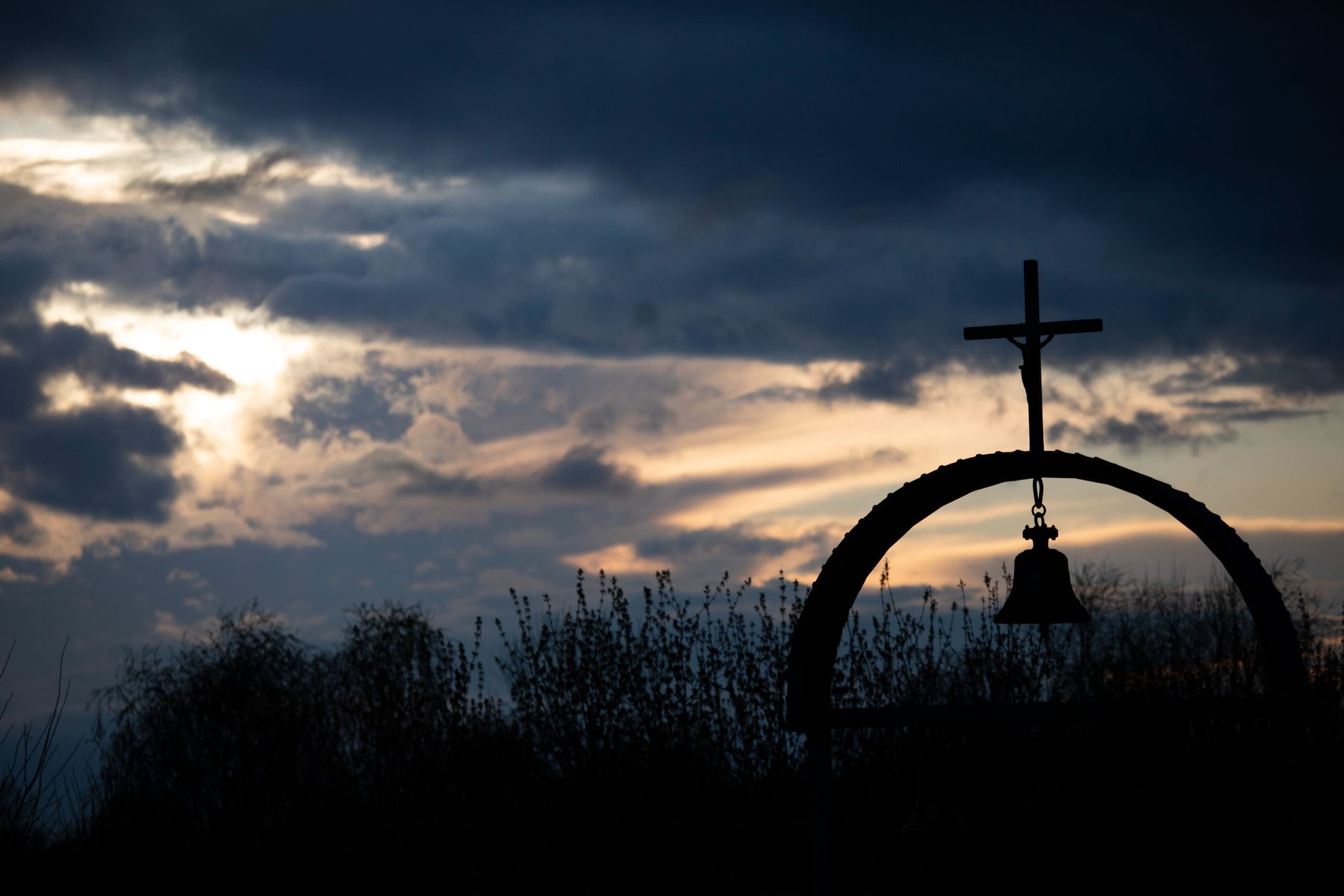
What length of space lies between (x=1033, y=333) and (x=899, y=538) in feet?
3.84

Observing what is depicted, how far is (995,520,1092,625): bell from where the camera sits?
17.6ft

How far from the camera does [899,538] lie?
17.2 ft

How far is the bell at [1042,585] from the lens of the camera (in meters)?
5.37

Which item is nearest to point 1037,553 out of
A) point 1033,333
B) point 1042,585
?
point 1042,585

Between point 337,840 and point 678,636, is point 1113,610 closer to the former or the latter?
point 678,636

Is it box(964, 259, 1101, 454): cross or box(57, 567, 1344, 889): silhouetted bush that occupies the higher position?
box(964, 259, 1101, 454): cross

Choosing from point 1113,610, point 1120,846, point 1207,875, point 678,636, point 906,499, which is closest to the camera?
point 906,499

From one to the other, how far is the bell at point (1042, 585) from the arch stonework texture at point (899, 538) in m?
0.35

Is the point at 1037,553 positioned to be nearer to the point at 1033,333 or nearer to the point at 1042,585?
the point at 1042,585

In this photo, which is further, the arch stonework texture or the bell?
the bell

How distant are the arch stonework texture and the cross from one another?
317mm

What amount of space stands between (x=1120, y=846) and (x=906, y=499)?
462cm

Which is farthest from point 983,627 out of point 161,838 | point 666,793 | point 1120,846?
point 161,838

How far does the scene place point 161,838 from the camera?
32.7 ft
